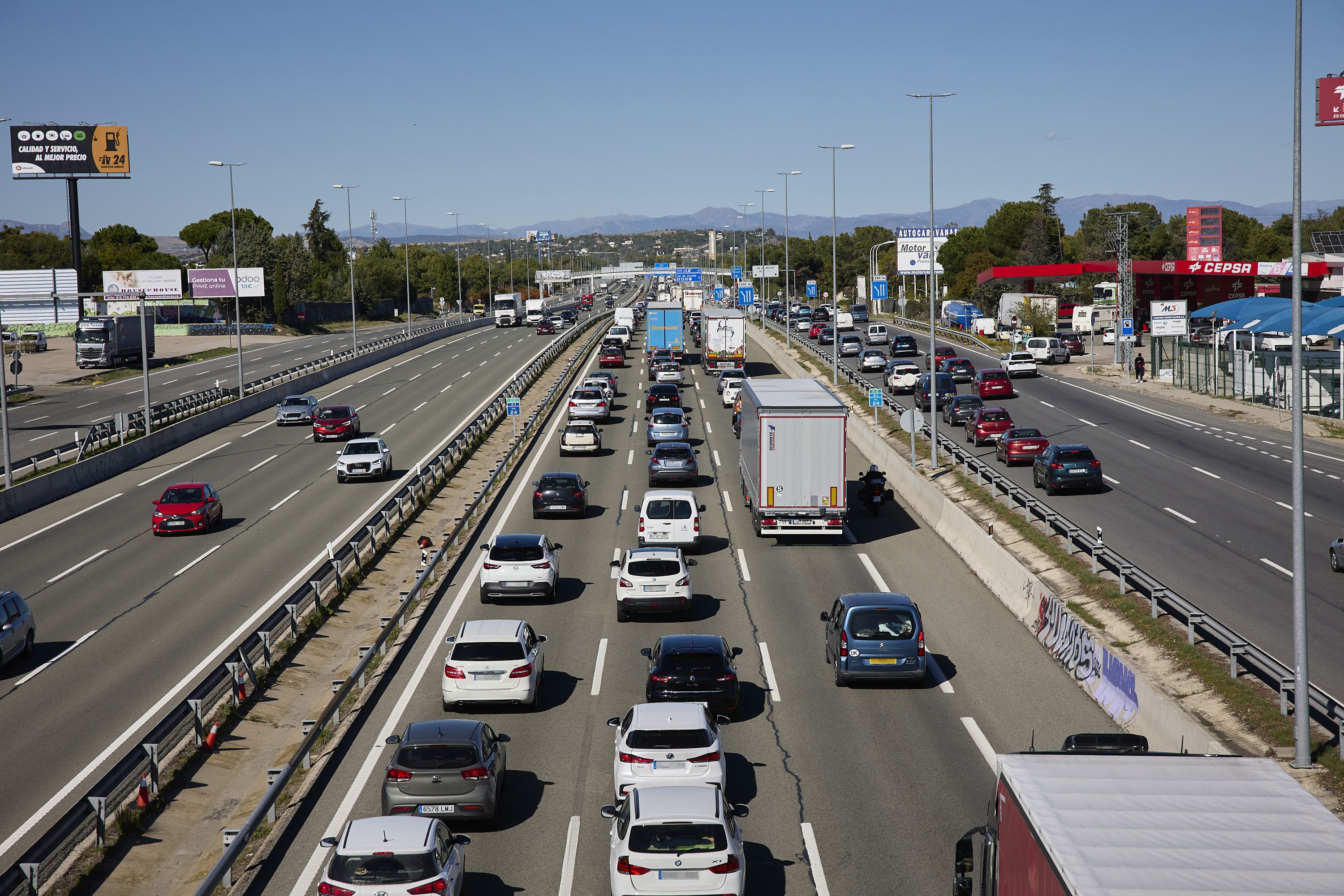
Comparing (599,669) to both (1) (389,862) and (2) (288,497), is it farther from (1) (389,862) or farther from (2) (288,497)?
(2) (288,497)

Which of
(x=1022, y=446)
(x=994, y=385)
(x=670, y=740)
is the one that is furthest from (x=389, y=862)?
(x=994, y=385)

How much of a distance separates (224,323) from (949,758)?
111149 millimetres

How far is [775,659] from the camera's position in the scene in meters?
23.1

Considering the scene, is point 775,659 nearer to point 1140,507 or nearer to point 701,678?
point 701,678

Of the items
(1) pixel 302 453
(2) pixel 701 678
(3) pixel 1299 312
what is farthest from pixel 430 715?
(1) pixel 302 453

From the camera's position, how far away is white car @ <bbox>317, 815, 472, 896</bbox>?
38.2 ft

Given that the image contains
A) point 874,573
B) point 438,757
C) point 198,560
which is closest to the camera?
point 438,757

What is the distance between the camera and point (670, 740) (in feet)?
51.4

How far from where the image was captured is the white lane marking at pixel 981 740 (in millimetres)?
17500

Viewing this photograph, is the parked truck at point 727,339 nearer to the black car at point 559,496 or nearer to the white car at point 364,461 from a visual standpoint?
the white car at point 364,461

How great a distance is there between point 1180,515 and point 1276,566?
605cm

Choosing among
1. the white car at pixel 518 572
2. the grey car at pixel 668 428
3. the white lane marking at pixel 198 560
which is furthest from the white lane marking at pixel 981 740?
the grey car at pixel 668 428

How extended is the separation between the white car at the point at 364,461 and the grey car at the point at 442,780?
28.0 metres

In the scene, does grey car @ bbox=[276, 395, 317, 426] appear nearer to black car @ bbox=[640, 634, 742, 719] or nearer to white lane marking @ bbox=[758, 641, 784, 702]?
white lane marking @ bbox=[758, 641, 784, 702]
